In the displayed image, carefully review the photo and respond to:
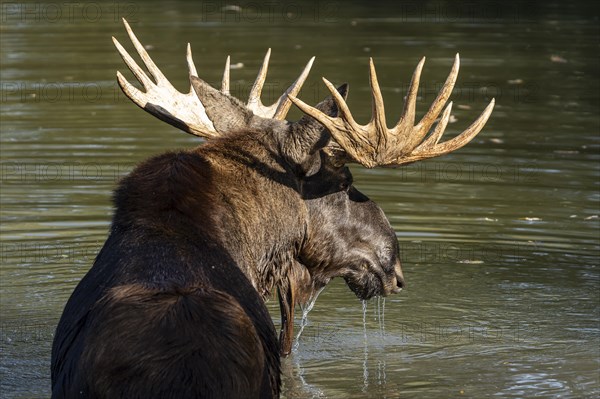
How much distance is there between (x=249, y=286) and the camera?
501 cm

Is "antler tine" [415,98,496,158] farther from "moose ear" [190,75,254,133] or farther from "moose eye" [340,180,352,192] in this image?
"moose ear" [190,75,254,133]

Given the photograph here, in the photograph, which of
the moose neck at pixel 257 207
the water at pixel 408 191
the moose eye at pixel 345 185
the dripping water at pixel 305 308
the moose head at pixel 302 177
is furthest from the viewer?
the water at pixel 408 191

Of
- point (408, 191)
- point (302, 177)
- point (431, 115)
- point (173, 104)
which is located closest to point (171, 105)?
point (173, 104)

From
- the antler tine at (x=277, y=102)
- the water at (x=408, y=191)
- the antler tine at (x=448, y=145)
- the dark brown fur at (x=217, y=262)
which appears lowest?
the water at (x=408, y=191)

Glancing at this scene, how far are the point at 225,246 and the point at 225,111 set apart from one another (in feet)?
4.10

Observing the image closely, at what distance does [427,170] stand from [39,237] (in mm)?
4087

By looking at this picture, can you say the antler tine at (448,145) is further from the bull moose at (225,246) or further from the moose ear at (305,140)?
the moose ear at (305,140)

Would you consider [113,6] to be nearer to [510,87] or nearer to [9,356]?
[510,87]

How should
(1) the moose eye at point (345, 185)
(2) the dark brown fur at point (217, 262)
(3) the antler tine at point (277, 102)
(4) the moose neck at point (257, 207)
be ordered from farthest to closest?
1. (3) the antler tine at point (277, 102)
2. (1) the moose eye at point (345, 185)
3. (4) the moose neck at point (257, 207)
4. (2) the dark brown fur at point (217, 262)

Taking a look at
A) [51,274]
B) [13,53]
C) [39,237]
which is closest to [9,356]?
[51,274]

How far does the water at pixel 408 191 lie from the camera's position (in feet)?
24.1

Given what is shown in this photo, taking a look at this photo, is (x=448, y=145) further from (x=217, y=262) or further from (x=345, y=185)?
(x=217, y=262)

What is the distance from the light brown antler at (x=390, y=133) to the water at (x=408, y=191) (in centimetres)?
148

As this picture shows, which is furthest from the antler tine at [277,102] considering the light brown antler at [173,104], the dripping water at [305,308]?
the dripping water at [305,308]
